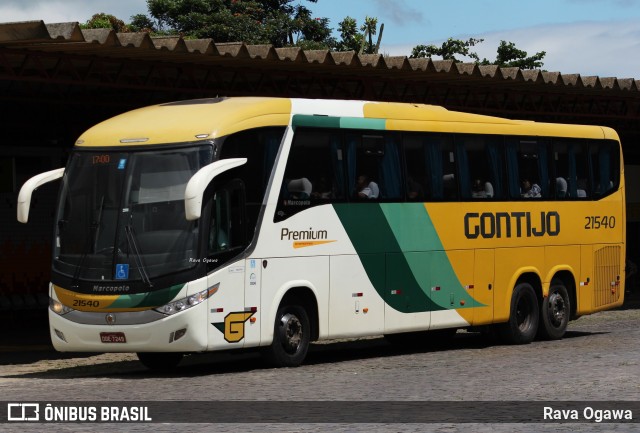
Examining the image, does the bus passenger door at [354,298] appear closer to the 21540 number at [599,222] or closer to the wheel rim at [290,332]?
the wheel rim at [290,332]

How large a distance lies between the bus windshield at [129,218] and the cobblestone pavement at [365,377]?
4.50 feet

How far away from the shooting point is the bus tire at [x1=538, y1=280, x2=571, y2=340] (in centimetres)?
2308

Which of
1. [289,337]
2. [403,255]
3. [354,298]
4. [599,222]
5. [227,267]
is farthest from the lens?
[599,222]

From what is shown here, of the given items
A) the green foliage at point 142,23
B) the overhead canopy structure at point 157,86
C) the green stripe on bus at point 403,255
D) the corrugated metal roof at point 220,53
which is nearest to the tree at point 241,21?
the green foliage at point 142,23

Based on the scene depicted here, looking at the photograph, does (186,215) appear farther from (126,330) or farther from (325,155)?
(325,155)

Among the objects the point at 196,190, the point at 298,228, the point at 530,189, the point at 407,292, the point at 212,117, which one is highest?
the point at 212,117

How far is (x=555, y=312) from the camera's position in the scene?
2334cm

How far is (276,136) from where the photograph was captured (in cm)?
1786

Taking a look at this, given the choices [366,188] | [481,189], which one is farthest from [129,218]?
[481,189]

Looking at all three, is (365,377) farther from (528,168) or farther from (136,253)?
(528,168)

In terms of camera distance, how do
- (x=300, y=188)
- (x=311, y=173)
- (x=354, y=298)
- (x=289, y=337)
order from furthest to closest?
(x=354, y=298)
(x=311, y=173)
(x=300, y=188)
(x=289, y=337)

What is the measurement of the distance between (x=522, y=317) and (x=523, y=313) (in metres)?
0.07

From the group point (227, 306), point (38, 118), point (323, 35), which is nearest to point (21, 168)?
point (38, 118)

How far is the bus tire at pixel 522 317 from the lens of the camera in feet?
73.3
